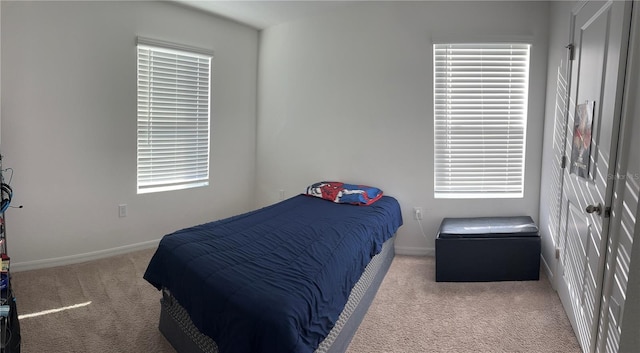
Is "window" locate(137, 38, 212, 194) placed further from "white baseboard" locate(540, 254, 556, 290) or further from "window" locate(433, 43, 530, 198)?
"white baseboard" locate(540, 254, 556, 290)

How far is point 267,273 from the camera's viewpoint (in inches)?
70.6

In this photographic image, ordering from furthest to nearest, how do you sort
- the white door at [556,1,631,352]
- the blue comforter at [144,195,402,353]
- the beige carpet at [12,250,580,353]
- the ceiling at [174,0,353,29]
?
the ceiling at [174,0,353,29], the beige carpet at [12,250,580,353], the white door at [556,1,631,352], the blue comforter at [144,195,402,353]

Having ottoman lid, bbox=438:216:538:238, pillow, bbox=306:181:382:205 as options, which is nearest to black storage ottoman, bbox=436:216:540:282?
ottoman lid, bbox=438:216:538:238

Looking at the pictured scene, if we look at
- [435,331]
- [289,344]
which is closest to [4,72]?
→ [289,344]

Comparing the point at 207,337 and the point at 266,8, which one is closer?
the point at 207,337

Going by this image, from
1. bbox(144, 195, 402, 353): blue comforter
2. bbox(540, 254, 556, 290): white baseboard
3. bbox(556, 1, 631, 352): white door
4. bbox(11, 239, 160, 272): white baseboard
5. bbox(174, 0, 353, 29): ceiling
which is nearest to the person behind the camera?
bbox(144, 195, 402, 353): blue comforter

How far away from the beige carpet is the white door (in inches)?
9.7

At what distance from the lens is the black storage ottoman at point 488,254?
283 centimetres

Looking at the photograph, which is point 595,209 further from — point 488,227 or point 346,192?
point 346,192

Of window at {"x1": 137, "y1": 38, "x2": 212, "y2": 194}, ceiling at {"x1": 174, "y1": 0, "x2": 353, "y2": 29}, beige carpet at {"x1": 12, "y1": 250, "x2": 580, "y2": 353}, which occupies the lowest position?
beige carpet at {"x1": 12, "y1": 250, "x2": 580, "y2": 353}

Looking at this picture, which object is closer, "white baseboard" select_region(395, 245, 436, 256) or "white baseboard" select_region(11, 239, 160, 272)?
"white baseboard" select_region(11, 239, 160, 272)

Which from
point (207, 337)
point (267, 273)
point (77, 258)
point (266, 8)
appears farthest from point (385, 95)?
point (77, 258)

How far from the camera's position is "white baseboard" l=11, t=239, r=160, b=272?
2951 millimetres

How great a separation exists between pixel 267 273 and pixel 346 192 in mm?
1661
